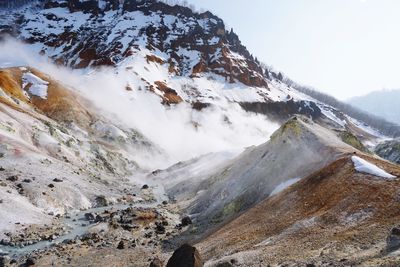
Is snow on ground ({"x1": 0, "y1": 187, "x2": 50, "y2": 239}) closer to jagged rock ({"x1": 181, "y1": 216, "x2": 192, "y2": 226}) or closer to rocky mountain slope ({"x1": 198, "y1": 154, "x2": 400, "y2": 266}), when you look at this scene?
jagged rock ({"x1": 181, "y1": 216, "x2": 192, "y2": 226})

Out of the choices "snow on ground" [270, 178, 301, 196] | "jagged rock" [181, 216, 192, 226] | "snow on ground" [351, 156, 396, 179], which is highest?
"snow on ground" [351, 156, 396, 179]

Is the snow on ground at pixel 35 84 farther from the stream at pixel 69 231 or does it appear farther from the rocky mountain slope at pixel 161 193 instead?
the stream at pixel 69 231

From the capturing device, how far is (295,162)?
53375mm

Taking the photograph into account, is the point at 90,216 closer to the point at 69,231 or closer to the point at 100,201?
the point at 69,231

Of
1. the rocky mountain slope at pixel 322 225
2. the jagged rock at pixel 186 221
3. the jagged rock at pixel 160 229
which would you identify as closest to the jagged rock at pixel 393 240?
the rocky mountain slope at pixel 322 225

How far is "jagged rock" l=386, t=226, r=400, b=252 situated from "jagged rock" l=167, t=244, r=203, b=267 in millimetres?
11753

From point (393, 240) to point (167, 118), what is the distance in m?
141

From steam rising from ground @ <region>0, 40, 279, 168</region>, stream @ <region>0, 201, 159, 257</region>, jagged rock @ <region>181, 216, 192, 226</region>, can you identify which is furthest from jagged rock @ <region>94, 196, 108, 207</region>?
steam rising from ground @ <region>0, 40, 279, 168</region>

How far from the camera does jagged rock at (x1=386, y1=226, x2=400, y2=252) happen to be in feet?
76.8

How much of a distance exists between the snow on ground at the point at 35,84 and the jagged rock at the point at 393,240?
388 ft

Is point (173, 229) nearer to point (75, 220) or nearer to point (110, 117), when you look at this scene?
point (75, 220)

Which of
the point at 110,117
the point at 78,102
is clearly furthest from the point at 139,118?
the point at 78,102

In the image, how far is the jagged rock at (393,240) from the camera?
2341 cm

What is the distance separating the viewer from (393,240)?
24000mm
